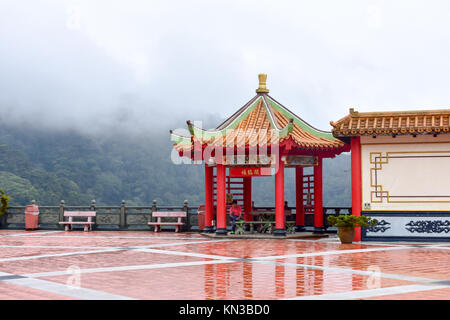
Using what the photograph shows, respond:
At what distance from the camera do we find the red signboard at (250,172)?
62.4ft

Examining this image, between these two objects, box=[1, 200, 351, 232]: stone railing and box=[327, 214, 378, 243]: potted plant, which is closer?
box=[327, 214, 378, 243]: potted plant

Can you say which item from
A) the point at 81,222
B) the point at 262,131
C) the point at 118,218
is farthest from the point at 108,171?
the point at 262,131

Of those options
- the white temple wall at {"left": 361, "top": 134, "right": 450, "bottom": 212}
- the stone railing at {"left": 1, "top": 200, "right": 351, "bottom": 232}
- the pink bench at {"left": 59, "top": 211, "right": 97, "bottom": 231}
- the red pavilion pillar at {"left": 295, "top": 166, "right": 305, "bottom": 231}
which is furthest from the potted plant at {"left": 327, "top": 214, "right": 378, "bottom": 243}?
the pink bench at {"left": 59, "top": 211, "right": 97, "bottom": 231}

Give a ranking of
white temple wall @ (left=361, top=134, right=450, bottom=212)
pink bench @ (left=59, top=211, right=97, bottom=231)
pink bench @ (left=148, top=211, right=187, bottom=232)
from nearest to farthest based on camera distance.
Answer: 1. white temple wall @ (left=361, top=134, right=450, bottom=212)
2. pink bench @ (left=148, top=211, right=187, bottom=232)
3. pink bench @ (left=59, top=211, right=97, bottom=231)

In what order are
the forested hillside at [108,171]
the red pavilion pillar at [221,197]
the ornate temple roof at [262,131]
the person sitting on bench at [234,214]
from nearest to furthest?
the ornate temple roof at [262,131] < the red pavilion pillar at [221,197] < the person sitting on bench at [234,214] < the forested hillside at [108,171]

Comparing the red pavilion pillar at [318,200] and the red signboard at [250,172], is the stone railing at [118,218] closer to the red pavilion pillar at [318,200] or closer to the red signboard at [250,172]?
the red pavilion pillar at [318,200]

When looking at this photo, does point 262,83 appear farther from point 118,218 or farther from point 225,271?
point 225,271

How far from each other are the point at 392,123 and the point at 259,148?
4186 mm

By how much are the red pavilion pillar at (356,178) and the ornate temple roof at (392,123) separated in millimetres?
532

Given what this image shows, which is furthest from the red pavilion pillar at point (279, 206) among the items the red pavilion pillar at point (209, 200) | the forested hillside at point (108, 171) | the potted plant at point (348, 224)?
the forested hillside at point (108, 171)

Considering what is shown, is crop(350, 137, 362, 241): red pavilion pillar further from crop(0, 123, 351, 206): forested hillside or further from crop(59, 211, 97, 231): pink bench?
crop(0, 123, 351, 206): forested hillside

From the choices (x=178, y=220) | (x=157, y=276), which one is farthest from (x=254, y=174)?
(x=157, y=276)

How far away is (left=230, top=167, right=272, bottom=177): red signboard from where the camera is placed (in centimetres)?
1902
